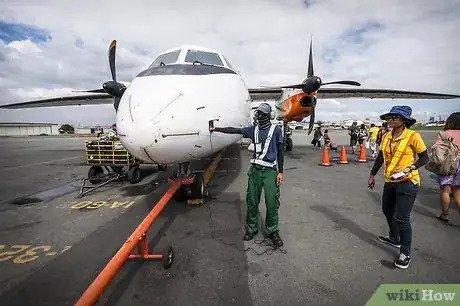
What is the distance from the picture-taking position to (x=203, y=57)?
18.2 feet

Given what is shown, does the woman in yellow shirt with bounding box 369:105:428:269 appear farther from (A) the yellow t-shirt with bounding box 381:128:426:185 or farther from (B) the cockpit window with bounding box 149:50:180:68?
(B) the cockpit window with bounding box 149:50:180:68

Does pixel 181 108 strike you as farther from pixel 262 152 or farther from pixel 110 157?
pixel 110 157

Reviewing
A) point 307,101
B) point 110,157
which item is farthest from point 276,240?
point 307,101

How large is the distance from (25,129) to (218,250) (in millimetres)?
102470

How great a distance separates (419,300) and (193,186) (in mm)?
4383

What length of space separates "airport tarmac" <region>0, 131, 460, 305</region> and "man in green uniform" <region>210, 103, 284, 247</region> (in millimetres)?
297

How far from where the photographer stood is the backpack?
179 inches

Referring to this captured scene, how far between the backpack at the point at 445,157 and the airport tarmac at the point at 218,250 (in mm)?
966

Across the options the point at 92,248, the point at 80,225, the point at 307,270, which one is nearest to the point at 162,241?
the point at 92,248

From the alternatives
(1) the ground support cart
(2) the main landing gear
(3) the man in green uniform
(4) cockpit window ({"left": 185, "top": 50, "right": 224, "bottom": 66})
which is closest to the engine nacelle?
(4) cockpit window ({"left": 185, "top": 50, "right": 224, "bottom": 66})

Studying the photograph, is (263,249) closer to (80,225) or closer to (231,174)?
(80,225)

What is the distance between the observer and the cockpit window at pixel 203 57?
5283 millimetres

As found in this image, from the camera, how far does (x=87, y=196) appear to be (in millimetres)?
7191

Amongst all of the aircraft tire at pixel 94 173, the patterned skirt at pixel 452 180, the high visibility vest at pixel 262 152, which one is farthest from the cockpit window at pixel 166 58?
the patterned skirt at pixel 452 180
